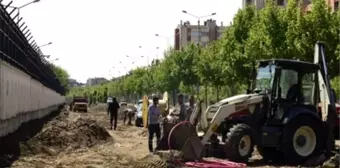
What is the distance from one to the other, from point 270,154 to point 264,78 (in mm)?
2289

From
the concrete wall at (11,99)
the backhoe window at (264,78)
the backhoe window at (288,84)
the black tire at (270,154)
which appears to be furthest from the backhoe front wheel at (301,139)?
the concrete wall at (11,99)

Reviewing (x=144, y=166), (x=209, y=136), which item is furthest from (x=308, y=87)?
(x=144, y=166)

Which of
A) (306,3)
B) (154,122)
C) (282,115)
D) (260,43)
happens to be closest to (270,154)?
(282,115)

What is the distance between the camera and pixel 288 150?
16.8m

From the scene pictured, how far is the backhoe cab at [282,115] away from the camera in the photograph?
16750 mm

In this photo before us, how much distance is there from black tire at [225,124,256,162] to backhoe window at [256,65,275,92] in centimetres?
155

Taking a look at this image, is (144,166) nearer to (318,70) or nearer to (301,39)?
(318,70)

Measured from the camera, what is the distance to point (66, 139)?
72.9 feet

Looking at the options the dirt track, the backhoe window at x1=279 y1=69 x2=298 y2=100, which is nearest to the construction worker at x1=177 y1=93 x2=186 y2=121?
the dirt track

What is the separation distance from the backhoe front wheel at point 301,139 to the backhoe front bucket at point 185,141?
244 cm

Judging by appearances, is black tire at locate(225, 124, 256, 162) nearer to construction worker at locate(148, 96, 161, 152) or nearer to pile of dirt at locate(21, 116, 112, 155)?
construction worker at locate(148, 96, 161, 152)

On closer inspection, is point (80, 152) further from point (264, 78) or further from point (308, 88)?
point (308, 88)

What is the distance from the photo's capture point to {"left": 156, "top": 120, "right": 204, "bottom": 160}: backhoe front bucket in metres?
16.2

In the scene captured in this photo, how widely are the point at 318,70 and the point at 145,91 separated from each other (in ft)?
268
